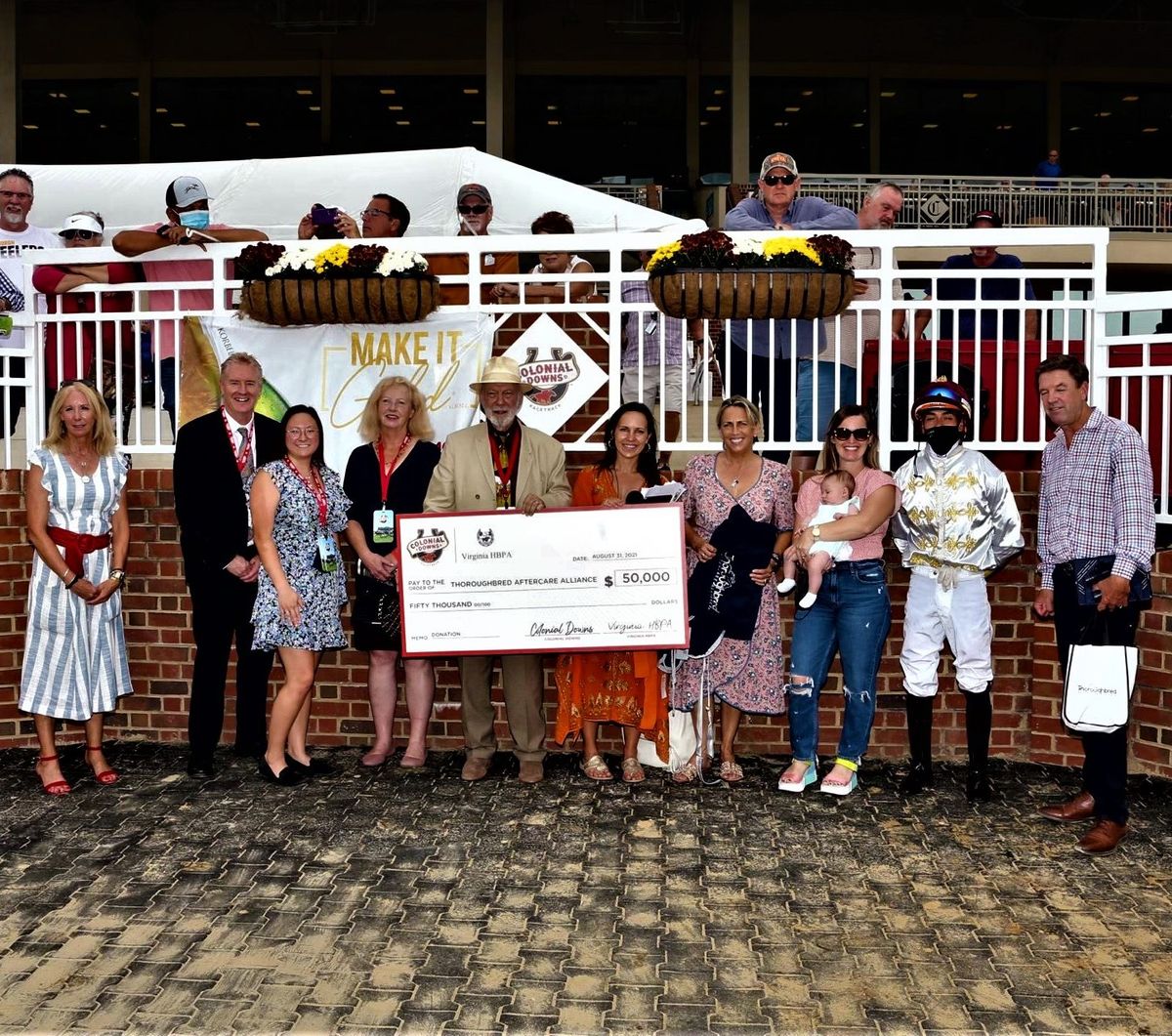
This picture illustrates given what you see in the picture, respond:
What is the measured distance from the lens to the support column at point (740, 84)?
25.2 meters

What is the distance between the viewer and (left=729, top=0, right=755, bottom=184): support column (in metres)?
25.2

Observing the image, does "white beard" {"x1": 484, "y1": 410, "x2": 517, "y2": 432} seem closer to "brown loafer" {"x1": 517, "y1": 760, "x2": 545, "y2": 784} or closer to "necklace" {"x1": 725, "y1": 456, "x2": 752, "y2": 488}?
"necklace" {"x1": 725, "y1": 456, "x2": 752, "y2": 488}

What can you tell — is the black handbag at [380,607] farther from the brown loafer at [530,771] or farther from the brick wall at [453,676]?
the brown loafer at [530,771]

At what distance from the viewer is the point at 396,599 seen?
7.27 m

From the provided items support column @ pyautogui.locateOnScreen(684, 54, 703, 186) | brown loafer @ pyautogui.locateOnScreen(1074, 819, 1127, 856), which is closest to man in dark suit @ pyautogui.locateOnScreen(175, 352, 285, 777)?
brown loafer @ pyautogui.locateOnScreen(1074, 819, 1127, 856)

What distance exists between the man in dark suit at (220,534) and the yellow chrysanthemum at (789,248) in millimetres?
2815

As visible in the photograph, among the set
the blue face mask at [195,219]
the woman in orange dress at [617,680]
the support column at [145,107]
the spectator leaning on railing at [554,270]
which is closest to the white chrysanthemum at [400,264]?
the spectator leaning on railing at [554,270]

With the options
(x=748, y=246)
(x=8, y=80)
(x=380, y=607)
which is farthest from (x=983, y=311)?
(x=8, y=80)

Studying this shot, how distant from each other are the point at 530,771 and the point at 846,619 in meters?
1.81

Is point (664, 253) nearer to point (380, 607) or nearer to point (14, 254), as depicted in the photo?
point (380, 607)

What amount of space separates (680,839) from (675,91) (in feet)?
79.8

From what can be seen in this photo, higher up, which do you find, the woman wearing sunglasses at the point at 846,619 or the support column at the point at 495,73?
the support column at the point at 495,73

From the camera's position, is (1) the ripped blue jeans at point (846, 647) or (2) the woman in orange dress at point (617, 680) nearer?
(1) the ripped blue jeans at point (846, 647)

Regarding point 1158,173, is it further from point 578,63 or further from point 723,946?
point 723,946
